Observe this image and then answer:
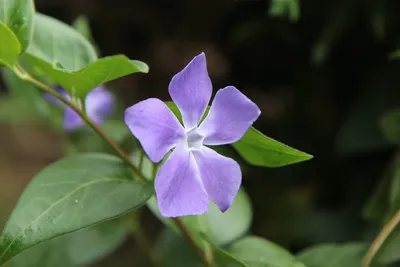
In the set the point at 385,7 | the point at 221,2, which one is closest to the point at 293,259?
the point at 385,7

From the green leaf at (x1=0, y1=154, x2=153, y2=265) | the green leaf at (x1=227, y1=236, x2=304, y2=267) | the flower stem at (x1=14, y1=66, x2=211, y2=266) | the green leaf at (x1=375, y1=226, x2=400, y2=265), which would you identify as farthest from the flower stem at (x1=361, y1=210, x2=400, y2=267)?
the green leaf at (x1=0, y1=154, x2=153, y2=265)

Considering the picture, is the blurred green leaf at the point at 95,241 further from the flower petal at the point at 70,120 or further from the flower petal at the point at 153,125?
the flower petal at the point at 153,125

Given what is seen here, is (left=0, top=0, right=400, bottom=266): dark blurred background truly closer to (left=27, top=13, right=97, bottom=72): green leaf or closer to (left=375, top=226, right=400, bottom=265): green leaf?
(left=375, top=226, right=400, bottom=265): green leaf

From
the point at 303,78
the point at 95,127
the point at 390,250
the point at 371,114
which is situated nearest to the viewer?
the point at 95,127

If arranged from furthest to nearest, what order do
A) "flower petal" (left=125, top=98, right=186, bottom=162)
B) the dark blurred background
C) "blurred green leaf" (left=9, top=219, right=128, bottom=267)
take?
1. the dark blurred background
2. "blurred green leaf" (left=9, top=219, right=128, bottom=267)
3. "flower petal" (left=125, top=98, right=186, bottom=162)

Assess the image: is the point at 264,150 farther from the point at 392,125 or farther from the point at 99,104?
the point at 99,104

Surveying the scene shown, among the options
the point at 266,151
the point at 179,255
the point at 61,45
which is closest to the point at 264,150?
the point at 266,151

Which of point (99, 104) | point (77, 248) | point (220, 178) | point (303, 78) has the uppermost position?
point (220, 178)

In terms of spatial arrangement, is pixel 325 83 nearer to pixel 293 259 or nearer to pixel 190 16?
pixel 190 16
